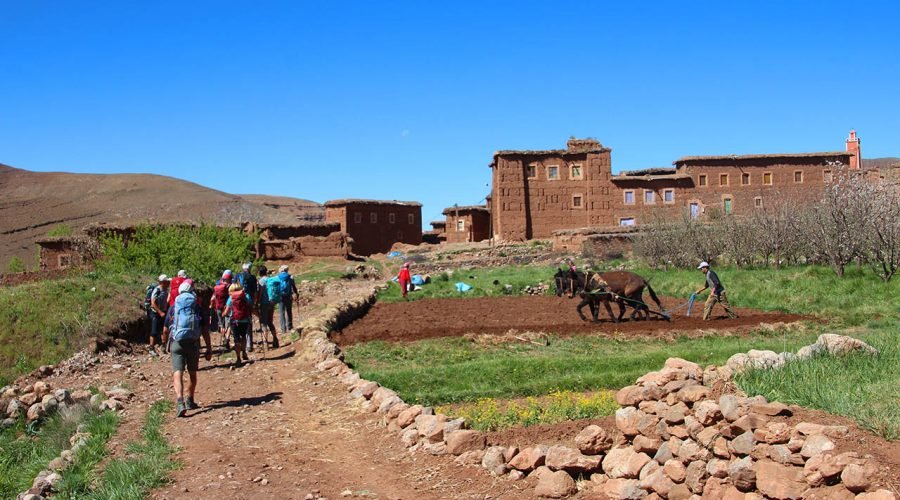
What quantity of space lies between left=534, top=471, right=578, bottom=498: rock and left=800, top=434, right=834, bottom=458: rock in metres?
2.28

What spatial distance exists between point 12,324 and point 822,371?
19.5m

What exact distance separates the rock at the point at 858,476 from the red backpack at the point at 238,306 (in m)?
12.5

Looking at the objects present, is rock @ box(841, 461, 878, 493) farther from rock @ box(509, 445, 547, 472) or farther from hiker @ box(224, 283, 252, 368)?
hiker @ box(224, 283, 252, 368)

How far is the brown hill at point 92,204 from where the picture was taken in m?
92.9

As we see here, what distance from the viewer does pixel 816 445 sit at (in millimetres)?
5820

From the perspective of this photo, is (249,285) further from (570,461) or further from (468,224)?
(468,224)

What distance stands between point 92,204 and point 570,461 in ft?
381

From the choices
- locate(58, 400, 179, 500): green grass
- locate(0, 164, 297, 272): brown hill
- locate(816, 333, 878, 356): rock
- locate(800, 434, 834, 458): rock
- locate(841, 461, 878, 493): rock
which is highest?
locate(0, 164, 297, 272): brown hill

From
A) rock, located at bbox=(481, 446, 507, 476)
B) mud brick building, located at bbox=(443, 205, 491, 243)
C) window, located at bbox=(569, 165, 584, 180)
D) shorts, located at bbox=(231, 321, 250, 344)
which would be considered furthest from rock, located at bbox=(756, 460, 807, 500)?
mud brick building, located at bbox=(443, 205, 491, 243)

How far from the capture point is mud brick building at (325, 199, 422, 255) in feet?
180

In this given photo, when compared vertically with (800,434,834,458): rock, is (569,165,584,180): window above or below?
above

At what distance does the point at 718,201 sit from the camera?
52906 millimetres

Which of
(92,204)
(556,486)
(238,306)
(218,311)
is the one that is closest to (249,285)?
(218,311)

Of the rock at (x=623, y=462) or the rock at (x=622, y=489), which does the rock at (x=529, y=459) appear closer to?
the rock at (x=623, y=462)
